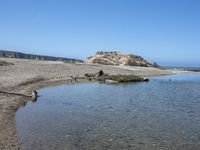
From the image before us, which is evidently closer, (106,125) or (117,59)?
(106,125)

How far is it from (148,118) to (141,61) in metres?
102

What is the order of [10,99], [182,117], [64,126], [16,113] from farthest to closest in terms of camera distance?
[10,99] → [182,117] → [16,113] → [64,126]

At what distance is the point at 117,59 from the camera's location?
396ft

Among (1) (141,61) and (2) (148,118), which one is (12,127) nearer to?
(2) (148,118)

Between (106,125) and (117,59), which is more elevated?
(117,59)

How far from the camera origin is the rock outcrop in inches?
4619

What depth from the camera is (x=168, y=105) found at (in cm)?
2994

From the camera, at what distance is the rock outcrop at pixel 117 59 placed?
117m

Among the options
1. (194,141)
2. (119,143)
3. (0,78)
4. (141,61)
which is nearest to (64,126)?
(119,143)

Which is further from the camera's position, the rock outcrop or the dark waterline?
the rock outcrop

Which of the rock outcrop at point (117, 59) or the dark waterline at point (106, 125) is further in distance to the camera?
the rock outcrop at point (117, 59)

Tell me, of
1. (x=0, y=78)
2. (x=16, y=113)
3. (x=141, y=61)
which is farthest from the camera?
(x=141, y=61)

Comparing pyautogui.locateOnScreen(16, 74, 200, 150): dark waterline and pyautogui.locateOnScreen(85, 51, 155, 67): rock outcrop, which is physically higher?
pyautogui.locateOnScreen(85, 51, 155, 67): rock outcrop

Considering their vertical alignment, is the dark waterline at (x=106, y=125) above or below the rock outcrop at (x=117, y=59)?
below
